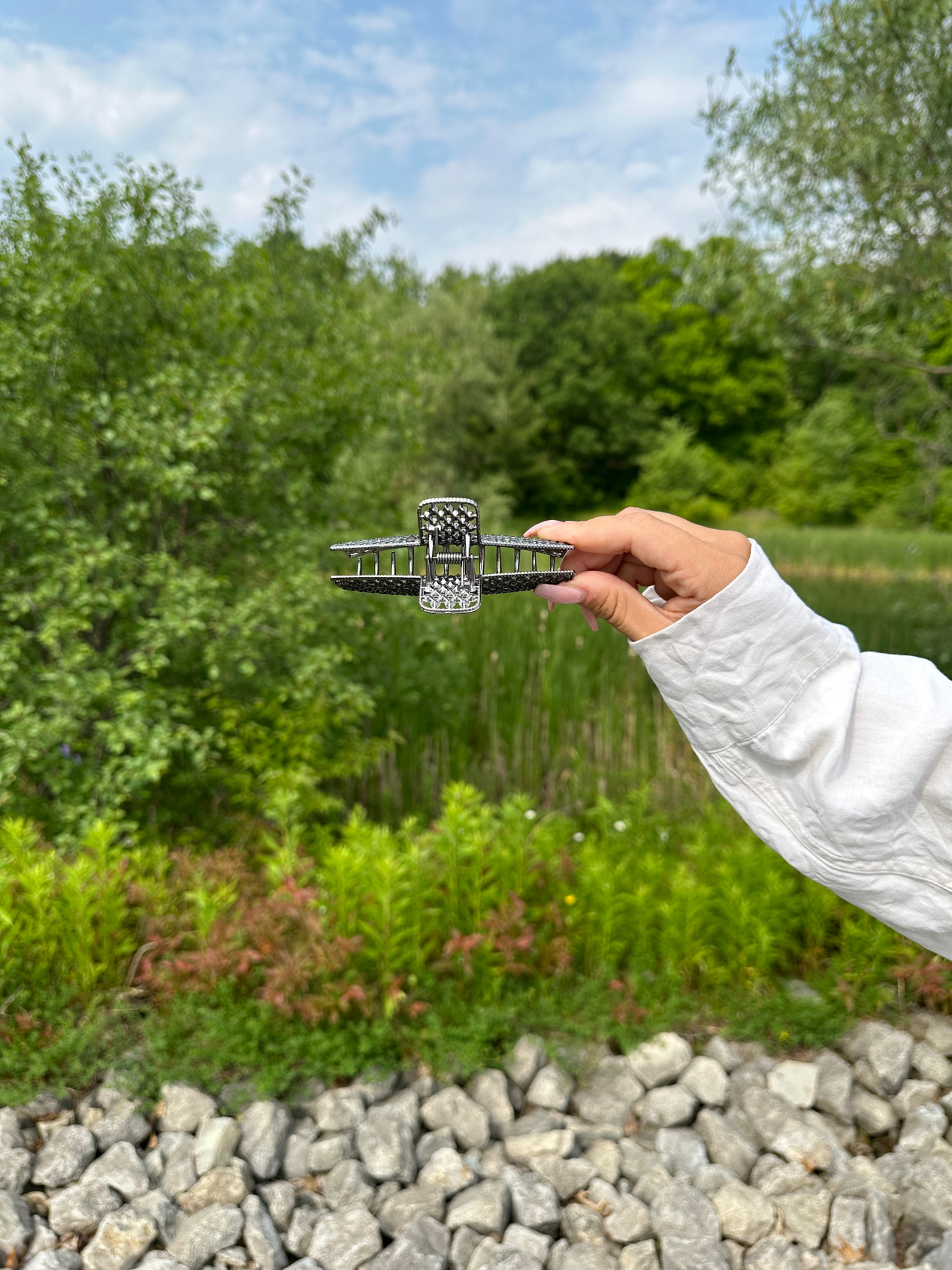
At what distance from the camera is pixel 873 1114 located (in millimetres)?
2135

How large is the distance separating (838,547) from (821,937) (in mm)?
12512

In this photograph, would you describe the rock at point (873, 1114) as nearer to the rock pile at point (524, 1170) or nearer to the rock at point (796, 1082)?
the rock pile at point (524, 1170)

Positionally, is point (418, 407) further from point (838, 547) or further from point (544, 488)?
point (544, 488)

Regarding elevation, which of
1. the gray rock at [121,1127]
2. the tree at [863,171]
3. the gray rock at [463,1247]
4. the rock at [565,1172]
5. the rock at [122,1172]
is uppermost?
the tree at [863,171]

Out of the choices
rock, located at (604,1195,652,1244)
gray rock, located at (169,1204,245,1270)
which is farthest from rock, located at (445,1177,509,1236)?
gray rock, located at (169,1204,245,1270)

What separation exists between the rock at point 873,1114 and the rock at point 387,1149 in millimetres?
1192

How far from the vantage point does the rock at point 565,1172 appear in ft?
6.27

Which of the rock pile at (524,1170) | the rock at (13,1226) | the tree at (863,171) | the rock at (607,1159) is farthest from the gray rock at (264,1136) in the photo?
the tree at (863,171)

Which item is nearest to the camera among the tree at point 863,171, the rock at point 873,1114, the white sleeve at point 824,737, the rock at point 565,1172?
the white sleeve at point 824,737

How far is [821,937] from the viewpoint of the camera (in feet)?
8.18

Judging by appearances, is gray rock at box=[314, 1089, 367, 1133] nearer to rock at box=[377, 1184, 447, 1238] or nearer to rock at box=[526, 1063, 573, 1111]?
rock at box=[377, 1184, 447, 1238]

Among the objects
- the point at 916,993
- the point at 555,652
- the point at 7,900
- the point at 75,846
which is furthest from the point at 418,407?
the point at 916,993

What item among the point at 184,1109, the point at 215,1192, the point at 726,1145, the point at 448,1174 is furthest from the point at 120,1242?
the point at 726,1145

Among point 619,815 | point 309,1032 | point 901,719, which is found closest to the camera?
point 901,719
